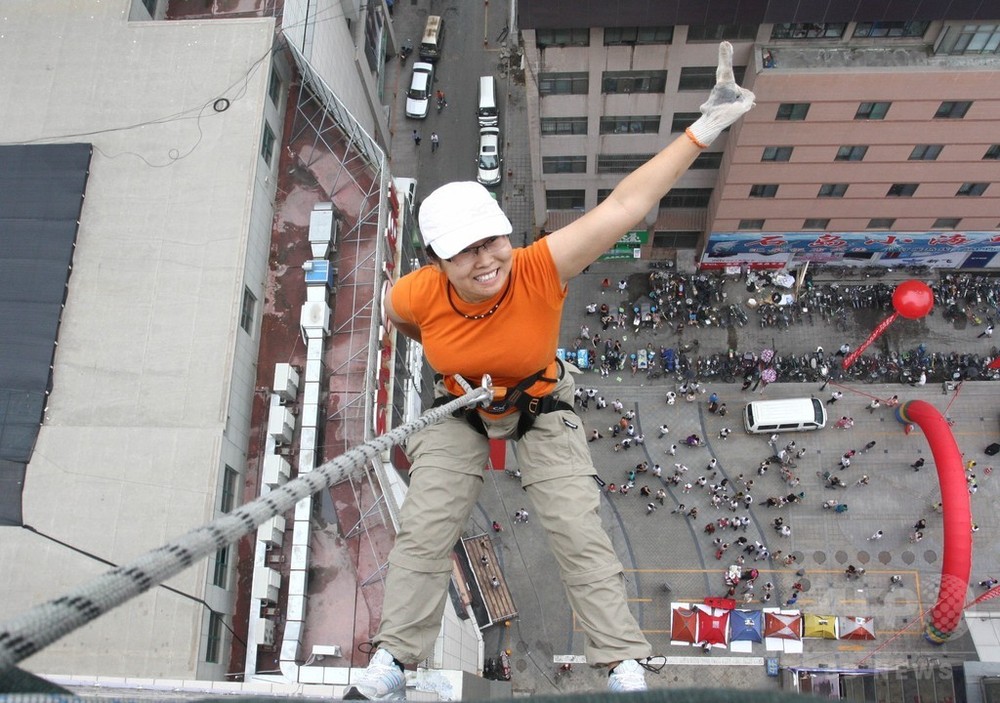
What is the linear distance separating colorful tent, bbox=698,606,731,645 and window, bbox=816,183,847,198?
18.6 m

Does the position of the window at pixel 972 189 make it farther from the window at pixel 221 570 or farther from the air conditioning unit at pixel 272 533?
the window at pixel 221 570

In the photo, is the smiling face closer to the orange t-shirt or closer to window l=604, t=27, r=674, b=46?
the orange t-shirt

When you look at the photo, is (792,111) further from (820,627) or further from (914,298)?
(820,627)

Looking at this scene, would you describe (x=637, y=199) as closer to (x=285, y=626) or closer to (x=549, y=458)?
(x=549, y=458)

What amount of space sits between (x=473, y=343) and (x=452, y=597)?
1712cm

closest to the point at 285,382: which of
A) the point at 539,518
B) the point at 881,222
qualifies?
the point at 539,518

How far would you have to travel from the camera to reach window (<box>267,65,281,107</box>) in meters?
25.9

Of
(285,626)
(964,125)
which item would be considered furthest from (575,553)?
(964,125)

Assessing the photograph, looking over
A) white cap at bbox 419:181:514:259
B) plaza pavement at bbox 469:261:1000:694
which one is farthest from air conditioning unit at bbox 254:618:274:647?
white cap at bbox 419:181:514:259

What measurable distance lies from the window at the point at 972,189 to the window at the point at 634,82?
14.2m

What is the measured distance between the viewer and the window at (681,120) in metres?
27.6

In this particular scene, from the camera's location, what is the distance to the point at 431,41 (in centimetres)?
4278

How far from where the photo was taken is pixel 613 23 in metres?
23.0

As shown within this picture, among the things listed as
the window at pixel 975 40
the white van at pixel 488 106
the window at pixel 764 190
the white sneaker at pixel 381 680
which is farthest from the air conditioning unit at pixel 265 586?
the window at pixel 975 40
